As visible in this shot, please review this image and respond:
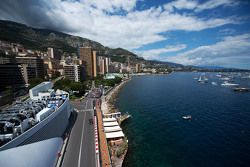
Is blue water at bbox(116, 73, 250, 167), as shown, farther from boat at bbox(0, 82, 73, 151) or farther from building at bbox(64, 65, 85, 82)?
building at bbox(64, 65, 85, 82)

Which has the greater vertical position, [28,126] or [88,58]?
[88,58]

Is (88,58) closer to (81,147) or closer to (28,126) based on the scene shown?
(81,147)

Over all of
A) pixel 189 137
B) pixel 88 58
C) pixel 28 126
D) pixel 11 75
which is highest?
pixel 88 58

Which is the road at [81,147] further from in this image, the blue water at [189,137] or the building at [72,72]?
the building at [72,72]

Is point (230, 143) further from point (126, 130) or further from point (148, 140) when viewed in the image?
point (126, 130)

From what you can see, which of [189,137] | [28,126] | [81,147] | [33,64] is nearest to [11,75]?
[33,64]

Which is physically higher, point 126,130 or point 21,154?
point 21,154

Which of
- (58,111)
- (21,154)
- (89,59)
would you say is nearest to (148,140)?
(58,111)

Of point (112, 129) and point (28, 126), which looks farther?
point (112, 129)

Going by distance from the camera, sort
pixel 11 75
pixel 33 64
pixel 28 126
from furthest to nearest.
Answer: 1. pixel 33 64
2. pixel 11 75
3. pixel 28 126
